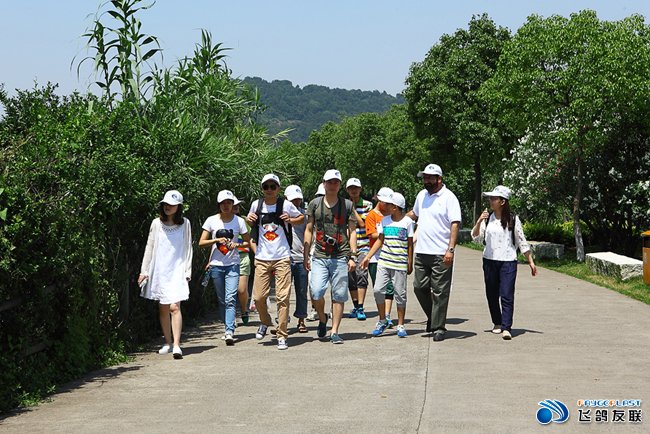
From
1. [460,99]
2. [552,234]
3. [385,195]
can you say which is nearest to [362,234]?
[385,195]

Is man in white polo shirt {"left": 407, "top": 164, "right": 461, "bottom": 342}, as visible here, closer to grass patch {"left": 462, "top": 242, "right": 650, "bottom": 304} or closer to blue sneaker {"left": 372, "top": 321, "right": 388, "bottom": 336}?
blue sneaker {"left": 372, "top": 321, "right": 388, "bottom": 336}

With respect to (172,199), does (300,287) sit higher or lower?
lower

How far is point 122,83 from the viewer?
41.9 feet

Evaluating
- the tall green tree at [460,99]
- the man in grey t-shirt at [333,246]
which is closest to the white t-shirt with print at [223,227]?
the man in grey t-shirt at [333,246]

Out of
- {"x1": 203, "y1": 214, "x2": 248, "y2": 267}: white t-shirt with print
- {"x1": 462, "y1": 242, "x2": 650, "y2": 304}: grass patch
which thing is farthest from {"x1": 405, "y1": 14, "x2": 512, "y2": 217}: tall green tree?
{"x1": 203, "y1": 214, "x2": 248, "y2": 267}: white t-shirt with print

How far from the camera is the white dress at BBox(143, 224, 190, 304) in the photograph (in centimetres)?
933

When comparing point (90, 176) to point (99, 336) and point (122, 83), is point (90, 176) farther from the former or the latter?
point (122, 83)

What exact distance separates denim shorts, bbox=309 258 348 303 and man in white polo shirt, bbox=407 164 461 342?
0.91m

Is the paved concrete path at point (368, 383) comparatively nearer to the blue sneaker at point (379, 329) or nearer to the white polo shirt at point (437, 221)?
the blue sneaker at point (379, 329)

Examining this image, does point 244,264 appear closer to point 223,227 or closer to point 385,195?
point 223,227

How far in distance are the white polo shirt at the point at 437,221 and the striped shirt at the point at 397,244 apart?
0.37 metres

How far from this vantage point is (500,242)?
34.2 feet

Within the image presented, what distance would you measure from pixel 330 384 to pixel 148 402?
58.9 inches

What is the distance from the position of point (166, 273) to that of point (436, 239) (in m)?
2.91
